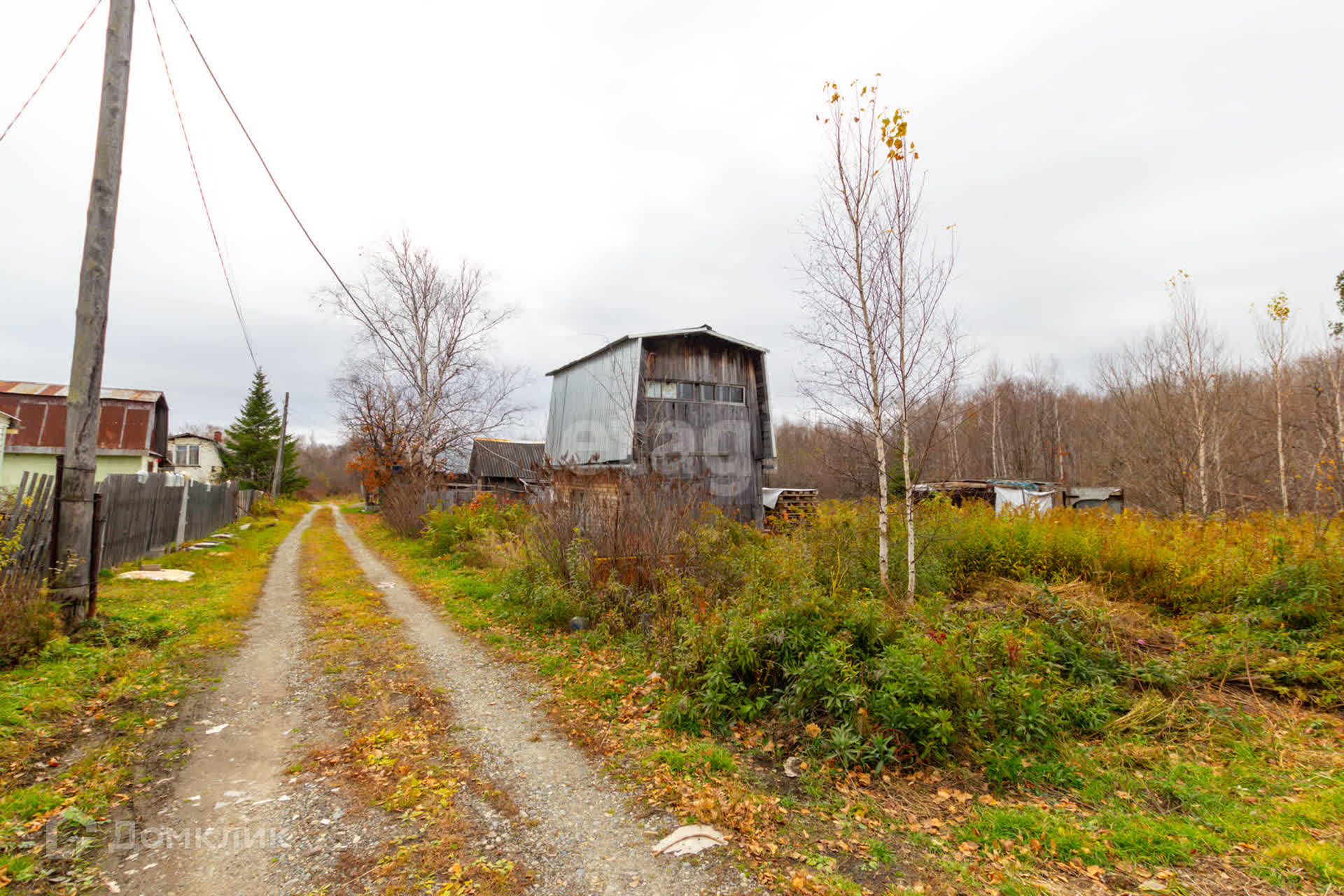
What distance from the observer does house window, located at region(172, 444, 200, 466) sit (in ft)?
123

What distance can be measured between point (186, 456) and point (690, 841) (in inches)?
1882

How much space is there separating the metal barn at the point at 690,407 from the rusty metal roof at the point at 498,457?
53.0 ft

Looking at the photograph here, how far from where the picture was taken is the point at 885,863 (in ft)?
10.1

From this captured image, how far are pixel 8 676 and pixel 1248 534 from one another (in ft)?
43.6

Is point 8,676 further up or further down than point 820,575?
further down

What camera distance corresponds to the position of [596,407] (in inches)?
731

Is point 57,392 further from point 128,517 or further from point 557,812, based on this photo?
point 557,812

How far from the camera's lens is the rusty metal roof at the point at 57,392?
21.0m

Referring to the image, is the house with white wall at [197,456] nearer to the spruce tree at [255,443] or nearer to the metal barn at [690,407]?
the spruce tree at [255,443]

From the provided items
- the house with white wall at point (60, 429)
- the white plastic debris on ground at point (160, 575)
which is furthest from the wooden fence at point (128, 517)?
the house with white wall at point (60, 429)

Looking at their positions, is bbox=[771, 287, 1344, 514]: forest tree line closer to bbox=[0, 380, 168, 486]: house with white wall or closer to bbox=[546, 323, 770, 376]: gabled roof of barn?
bbox=[546, 323, 770, 376]: gabled roof of barn

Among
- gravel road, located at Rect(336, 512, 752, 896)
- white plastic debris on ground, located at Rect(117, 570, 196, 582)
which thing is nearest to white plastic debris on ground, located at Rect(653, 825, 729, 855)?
gravel road, located at Rect(336, 512, 752, 896)

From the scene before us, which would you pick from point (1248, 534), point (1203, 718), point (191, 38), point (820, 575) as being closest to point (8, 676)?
point (820, 575)

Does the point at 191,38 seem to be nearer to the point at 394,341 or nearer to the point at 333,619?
the point at 333,619
